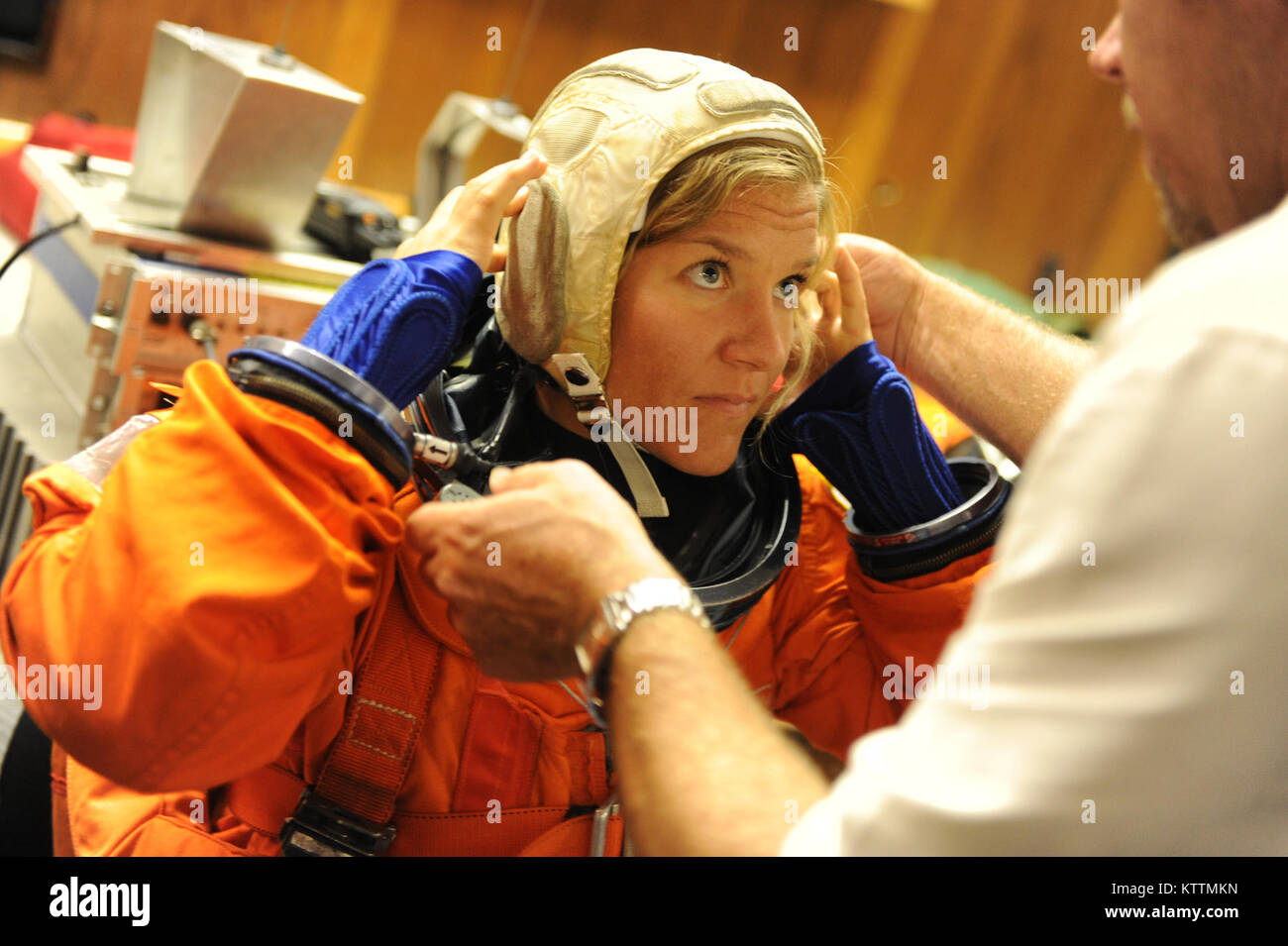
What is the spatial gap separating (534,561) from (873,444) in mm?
611

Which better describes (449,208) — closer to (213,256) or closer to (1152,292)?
(1152,292)

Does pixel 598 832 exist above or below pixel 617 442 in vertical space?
below

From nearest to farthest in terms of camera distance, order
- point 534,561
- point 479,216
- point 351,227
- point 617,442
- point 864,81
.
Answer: point 534,561 < point 479,216 < point 617,442 < point 351,227 < point 864,81

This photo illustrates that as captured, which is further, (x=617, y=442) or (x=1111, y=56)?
(x=617, y=442)

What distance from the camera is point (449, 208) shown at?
1277mm

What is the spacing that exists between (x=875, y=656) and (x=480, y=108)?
1.64 meters

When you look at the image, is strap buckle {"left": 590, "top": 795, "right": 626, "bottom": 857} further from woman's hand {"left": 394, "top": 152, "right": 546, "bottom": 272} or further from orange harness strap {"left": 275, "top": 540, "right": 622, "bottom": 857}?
woman's hand {"left": 394, "top": 152, "right": 546, "bottom": 272}

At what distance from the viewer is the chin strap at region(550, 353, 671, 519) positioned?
135 cm

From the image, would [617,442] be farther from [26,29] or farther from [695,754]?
[26,29]

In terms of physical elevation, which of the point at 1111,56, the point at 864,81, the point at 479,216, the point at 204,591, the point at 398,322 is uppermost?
the point at 864,81

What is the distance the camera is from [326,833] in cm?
118

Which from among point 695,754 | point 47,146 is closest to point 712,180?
point 695,754

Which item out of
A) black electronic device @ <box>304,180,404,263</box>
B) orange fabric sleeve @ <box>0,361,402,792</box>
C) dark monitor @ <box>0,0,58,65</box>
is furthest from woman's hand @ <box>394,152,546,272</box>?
dark monitor @ <box>0,0,58,65</box>
